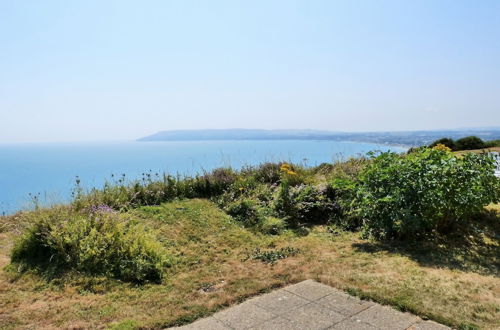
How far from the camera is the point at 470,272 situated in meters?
3.67

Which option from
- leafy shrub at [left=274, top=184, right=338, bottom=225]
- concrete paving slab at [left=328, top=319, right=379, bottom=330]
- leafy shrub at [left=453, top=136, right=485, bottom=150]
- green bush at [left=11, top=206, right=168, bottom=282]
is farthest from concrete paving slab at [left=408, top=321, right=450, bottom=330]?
leafy shrub at [left=453, top=136, right=485, bottom=150]

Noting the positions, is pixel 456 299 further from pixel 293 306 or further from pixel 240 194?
pixel 240 194

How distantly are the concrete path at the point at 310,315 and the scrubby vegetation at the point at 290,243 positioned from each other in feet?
0.56

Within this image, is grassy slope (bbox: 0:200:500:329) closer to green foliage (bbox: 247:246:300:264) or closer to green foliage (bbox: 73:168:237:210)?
green foliage (bbox: 247:246:300:264)

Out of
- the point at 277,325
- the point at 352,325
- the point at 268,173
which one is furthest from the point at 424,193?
the point at 268,173

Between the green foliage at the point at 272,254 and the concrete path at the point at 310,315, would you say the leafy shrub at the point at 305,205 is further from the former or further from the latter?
the concrete path at the point at 310,315

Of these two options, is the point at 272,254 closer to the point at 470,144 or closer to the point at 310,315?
the point at 310,315

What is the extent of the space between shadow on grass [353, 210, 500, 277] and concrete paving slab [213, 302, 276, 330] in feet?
7.08

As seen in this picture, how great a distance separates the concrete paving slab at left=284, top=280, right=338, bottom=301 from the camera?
315 centimetres

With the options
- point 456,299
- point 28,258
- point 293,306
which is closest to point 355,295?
point 293,306

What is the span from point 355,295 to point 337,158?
7.18 meters

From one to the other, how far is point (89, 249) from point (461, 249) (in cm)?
467

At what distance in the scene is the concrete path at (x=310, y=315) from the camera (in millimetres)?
2572

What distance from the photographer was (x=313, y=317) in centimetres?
271
